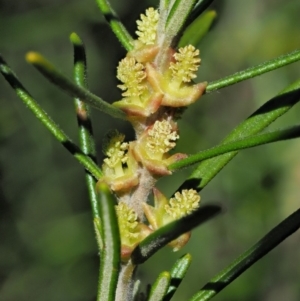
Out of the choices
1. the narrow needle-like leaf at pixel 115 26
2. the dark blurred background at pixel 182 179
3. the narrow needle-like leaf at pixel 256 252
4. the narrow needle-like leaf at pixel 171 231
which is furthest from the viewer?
the dark blurred background at pixel 182 179

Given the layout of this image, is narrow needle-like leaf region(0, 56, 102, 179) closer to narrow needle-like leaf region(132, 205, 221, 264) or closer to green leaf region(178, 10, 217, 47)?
narrow needle-like leaf region(132, 205, 221, 264)

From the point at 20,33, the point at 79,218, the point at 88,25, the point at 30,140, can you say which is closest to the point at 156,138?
the point at 79,218

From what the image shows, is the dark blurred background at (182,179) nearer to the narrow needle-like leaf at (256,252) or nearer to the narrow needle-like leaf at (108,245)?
the narrow needle-like leaf at (256,252)

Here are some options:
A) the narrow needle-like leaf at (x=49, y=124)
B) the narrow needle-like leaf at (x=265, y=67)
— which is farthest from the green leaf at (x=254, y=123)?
the narrow needle-like leaf at (x=49, y=124)

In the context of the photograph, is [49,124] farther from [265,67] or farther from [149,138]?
[265,67]

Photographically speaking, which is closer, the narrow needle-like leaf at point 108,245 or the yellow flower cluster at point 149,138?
the narrow needle-like leaf at point 108,245

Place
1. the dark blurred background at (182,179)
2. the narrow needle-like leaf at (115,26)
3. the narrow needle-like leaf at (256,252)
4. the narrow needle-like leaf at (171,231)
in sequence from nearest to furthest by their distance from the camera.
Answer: the narrow needle-like leaf at (171,231), the narrow needle-like leaf at (256,252), the narrow needle-like leaf at (115,26), the dark blurred background at (182,179)

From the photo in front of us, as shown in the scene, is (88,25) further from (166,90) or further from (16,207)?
(166,90)
